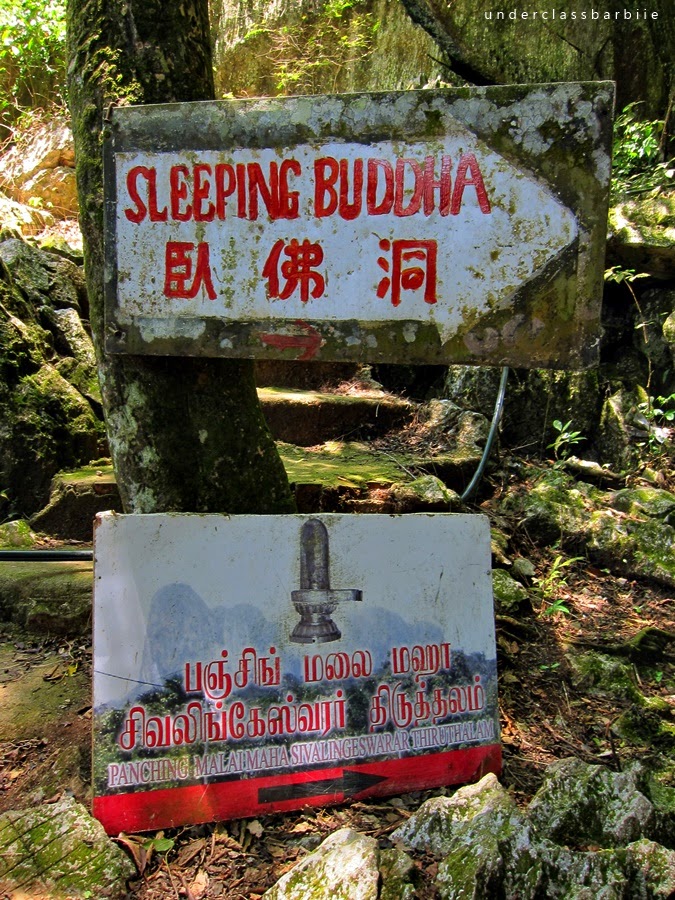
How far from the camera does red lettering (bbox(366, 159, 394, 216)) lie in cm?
180

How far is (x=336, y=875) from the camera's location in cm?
145

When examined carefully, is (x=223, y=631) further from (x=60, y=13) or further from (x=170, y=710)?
(x=60, y=13)

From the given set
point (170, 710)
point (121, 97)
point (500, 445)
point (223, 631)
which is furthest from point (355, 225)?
point (500, 445)

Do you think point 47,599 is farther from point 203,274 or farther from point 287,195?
point 287,195

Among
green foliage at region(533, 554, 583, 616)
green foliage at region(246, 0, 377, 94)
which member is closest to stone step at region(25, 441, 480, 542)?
green foliage at region(533, 554, 583, 616)

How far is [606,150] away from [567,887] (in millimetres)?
1758

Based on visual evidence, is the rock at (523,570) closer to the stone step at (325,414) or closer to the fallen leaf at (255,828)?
the stone step at (325,414)

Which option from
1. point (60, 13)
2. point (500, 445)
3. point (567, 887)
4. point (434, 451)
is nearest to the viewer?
point (567, 887)

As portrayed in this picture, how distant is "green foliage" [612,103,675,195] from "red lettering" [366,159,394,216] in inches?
136

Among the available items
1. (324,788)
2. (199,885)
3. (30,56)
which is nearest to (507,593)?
(324,788)

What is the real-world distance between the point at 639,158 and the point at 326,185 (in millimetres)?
3808

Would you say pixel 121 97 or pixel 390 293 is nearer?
pixel 390 293

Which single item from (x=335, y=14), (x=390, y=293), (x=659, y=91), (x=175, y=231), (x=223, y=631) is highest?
(x=335, y=14)

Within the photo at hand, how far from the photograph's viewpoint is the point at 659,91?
16.1 ft
